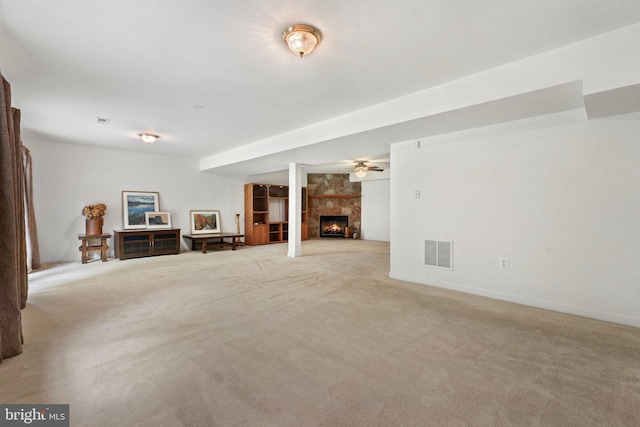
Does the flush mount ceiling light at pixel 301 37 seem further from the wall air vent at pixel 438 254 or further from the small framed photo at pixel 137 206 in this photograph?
the small framed photo at pixel 137 206

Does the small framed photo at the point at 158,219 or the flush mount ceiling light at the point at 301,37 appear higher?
the flush mount ceiling light at the point at 301,37

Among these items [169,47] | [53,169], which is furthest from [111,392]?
[53,169]

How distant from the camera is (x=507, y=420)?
1.56 m

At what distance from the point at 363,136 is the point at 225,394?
3.60 m

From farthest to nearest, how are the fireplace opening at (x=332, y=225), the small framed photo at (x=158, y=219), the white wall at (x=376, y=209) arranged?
the fireplace opening at (x=332, y=225), the white wall at (x=376, y=209), the small framed photo at (x=158, y=219)

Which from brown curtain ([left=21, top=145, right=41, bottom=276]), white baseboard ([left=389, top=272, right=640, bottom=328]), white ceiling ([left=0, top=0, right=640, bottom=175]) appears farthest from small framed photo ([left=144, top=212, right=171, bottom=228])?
white baseboard ([left=389, top=272, right=640, bottom=328])

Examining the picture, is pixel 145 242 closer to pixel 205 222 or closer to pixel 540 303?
pixel 205 222

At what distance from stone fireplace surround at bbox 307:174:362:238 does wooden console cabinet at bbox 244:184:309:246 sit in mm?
1531

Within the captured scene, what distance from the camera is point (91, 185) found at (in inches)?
258

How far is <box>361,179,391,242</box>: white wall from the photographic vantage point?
34.9 ft

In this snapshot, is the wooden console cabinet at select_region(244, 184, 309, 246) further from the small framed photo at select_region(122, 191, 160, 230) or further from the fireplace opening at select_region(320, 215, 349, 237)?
the small framed photo at select_region(122, 191, 160, 230)

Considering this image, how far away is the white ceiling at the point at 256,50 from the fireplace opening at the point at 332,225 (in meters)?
7.45

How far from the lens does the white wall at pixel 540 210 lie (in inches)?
115

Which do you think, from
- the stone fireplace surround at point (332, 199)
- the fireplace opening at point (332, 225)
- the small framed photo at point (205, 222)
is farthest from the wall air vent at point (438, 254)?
the fireplace opening at point (332, 225)
